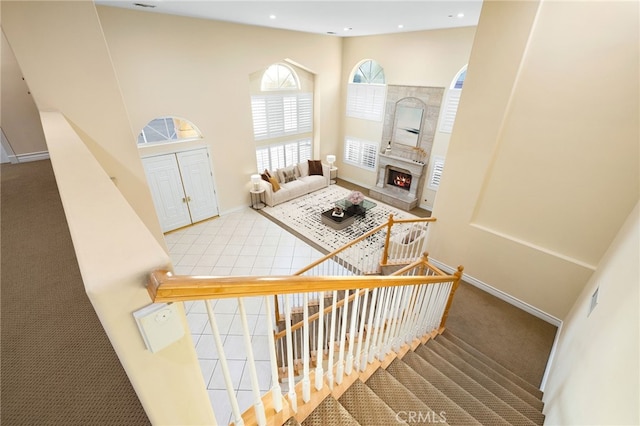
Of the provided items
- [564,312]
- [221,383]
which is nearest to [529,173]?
[564,312]

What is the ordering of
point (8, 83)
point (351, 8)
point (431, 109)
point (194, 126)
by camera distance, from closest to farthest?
point (8, 83)
point (351, 8)
point (194, 126)
point (431, 109)

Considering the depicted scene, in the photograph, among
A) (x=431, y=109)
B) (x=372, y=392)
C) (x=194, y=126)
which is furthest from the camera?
(x=431, y=109)

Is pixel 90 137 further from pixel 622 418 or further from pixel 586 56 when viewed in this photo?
pixel 586 56

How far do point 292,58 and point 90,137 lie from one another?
5937mm

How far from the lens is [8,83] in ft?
11.7

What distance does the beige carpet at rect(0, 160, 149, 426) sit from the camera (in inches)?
39.3

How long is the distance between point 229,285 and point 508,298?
414 cm

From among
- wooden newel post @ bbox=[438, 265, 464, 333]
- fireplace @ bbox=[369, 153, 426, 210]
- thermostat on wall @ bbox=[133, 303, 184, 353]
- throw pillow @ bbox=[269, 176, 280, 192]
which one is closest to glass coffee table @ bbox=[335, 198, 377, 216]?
fireplace @ bbox=[369, 153, 426, 210]

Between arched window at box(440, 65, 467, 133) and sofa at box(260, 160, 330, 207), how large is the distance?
3.61m

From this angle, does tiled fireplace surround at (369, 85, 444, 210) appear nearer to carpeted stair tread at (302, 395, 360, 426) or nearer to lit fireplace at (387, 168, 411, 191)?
lit fireplace at (387, 168, 411, 191)

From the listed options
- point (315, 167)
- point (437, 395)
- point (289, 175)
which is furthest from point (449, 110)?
point (437, 395)

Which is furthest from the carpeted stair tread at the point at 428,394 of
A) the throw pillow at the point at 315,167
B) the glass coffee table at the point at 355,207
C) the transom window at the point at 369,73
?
the transom window at the point at 369,73

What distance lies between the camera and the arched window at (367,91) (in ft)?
26.6

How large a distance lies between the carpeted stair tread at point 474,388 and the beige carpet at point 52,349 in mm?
2424
